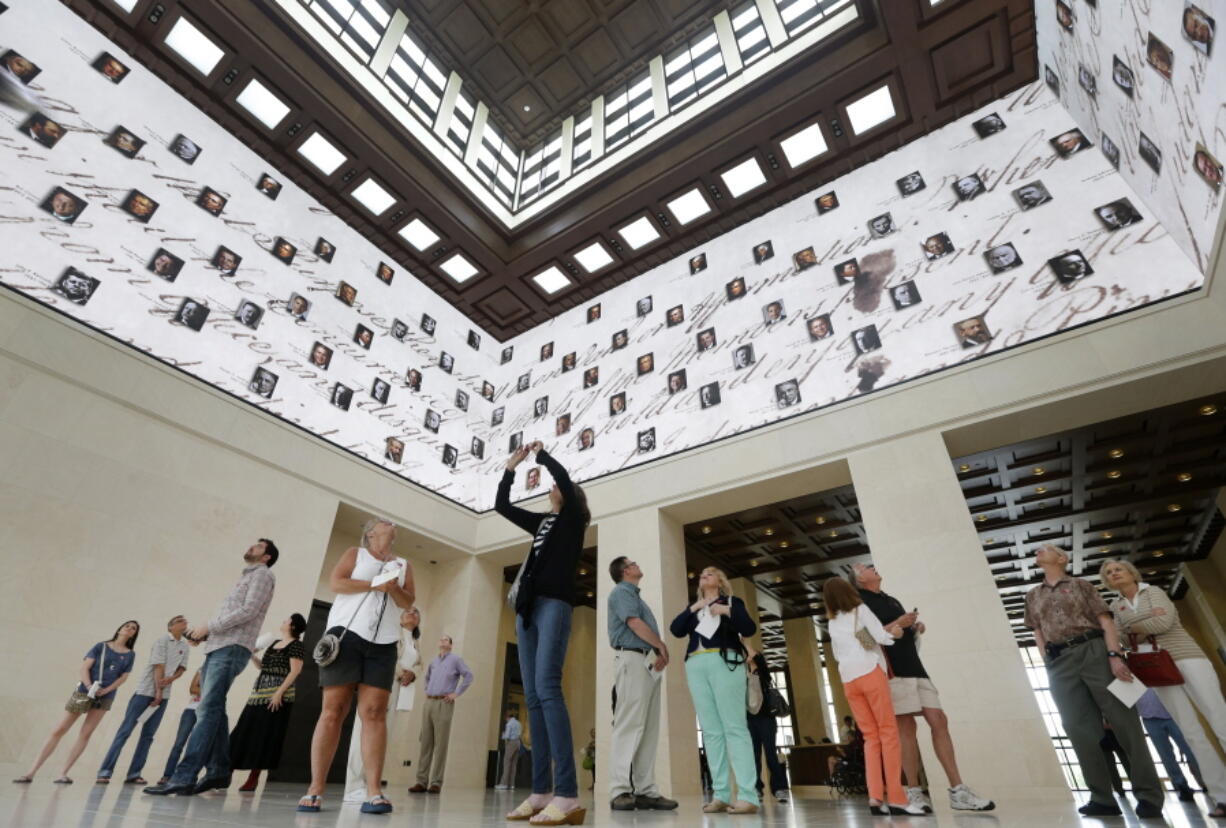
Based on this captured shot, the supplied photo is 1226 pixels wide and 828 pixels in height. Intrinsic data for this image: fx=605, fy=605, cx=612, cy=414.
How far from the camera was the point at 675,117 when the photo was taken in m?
12.9

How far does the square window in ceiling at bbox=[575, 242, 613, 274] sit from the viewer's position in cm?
1415

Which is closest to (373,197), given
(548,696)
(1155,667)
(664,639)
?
(664,639)

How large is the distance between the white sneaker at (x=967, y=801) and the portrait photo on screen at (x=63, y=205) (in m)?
12.6

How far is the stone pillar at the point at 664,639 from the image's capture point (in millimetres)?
8844

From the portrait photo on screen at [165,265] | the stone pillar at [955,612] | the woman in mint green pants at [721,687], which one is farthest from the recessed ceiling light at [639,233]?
the woman in mint green pants at [721,687]

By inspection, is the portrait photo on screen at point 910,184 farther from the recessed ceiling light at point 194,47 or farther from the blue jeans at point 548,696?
the recessed ceiling light at point 194,47

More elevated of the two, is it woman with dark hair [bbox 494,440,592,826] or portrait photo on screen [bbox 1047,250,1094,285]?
portrait photo on screen [bbox 1047,250,1094,285]

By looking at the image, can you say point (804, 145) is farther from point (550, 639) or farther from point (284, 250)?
point (550, 639)

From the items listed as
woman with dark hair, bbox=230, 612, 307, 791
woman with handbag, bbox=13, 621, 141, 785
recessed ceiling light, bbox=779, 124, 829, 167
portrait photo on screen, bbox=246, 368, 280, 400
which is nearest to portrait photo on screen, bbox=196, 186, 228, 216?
portrait photo on screen, bbox=246, 368, 280, 400

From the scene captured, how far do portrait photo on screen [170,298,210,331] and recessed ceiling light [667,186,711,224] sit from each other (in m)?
9.11

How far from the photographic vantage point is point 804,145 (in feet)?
39.9

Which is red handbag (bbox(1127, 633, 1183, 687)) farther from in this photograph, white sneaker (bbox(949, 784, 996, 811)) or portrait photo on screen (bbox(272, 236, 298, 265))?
portrait photo on screen (bbox(272, 236, 298, 265))

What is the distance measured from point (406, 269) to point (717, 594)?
41.1ft

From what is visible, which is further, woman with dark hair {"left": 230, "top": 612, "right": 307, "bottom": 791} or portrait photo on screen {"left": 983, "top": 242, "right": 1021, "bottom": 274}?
portrait photo on screen {"left": 983, "top": 242, "right": 1021, "bottom": 274}
